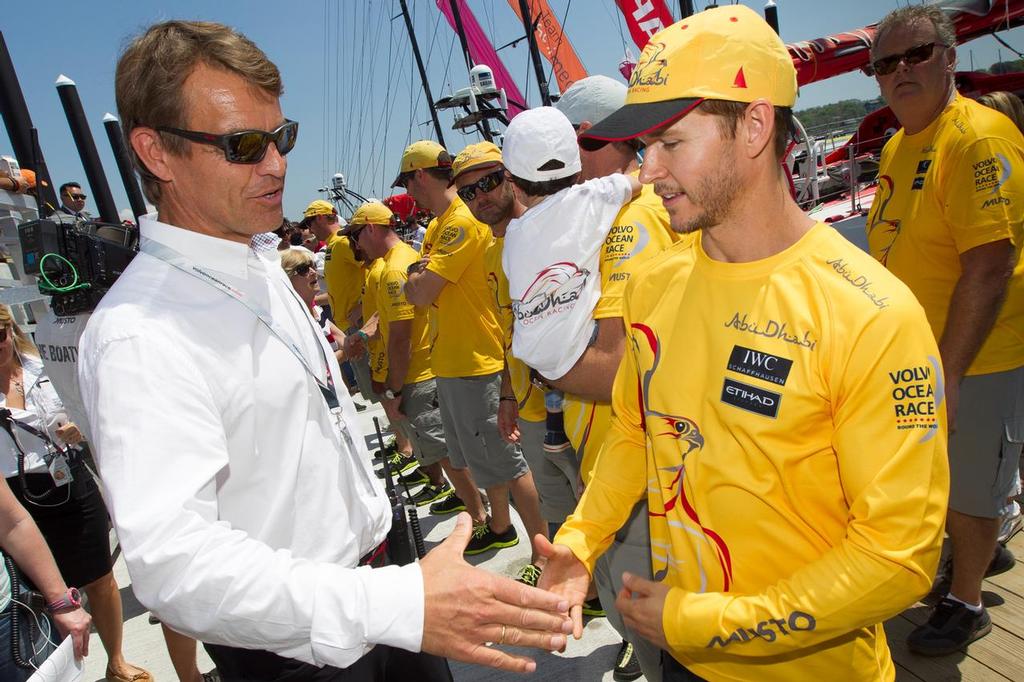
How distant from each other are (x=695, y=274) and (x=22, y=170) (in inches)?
266

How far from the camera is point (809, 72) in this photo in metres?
11.1

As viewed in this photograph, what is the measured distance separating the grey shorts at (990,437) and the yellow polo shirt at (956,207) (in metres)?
0.08

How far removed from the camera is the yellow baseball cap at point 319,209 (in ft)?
24.1

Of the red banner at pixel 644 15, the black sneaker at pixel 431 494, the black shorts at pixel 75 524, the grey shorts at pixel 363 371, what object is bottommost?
the black sneaker at pixel 431 494

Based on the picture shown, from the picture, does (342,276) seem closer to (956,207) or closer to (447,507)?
(447,507)

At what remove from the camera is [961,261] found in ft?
Answer: 7.88

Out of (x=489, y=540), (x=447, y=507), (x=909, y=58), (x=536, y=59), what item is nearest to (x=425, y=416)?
(x=447, y=507)

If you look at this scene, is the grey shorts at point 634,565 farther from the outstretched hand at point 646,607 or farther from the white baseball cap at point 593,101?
the white baseball cap at point 593,101

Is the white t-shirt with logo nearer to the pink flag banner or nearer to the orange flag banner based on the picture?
the orange flag banner

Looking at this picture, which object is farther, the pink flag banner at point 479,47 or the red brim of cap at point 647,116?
the pink flag banner at point 479,47

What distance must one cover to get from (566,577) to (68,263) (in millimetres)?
1923

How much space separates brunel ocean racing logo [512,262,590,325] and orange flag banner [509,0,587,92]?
17.8 meters

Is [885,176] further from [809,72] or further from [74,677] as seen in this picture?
[809,72]

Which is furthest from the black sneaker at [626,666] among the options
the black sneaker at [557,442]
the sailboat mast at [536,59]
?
the sailboat mast at [536,59]
